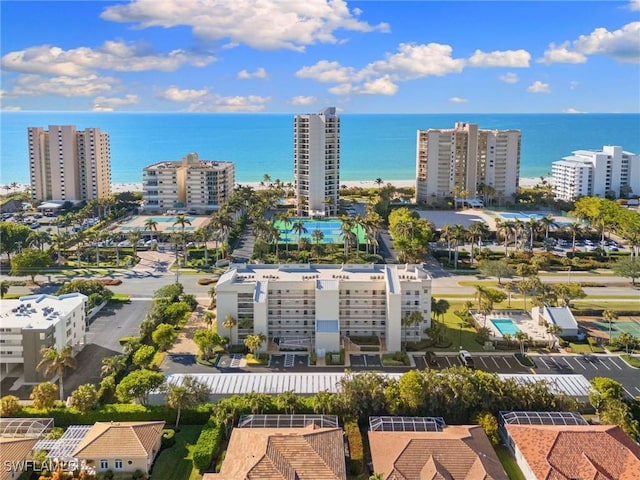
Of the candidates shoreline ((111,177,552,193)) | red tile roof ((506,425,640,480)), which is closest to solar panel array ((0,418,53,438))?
red tile roof ((506,425,640,480))


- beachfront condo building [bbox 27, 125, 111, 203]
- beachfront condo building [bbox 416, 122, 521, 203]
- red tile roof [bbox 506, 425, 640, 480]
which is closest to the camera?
red tile roof [bbox 506, 425, 640, 480]

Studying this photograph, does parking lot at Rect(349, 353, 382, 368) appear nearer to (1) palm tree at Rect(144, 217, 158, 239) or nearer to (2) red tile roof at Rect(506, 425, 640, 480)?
(2) red tile roof at Rect(506, 425, 640, 480)

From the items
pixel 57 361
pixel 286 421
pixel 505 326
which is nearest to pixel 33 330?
pixel 57 361

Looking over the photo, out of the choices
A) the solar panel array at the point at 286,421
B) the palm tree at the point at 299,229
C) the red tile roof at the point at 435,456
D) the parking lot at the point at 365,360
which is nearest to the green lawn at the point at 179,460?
the solar panel array at the point at 286,421

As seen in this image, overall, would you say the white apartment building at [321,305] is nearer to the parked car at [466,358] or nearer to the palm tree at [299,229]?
the parked car at [466,358]

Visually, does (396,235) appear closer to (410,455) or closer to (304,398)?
(304,398)

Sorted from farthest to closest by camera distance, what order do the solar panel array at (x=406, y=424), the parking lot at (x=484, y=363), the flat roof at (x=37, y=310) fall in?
the parking lot at (x=484, y=363) < the flat roof at (x=37, y=310) < the solar panel array at (x=406, y=424)
